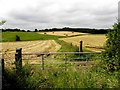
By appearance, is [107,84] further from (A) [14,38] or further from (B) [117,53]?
(A) [14,38]

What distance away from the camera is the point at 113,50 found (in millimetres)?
12547

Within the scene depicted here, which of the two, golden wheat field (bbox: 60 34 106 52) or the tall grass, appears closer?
the tall grass

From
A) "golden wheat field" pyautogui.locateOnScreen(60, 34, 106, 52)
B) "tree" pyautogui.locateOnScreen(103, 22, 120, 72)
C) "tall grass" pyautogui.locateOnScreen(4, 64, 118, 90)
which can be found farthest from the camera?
"golden wheat field" pyautogui.locateOnScreen(60, 34, 106, 52)

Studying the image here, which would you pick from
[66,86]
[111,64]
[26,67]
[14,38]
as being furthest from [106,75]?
[14,38]

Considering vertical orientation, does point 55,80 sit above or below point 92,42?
above

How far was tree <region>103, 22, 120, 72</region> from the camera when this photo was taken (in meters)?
12.1

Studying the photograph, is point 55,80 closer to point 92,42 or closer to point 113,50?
point 113,50

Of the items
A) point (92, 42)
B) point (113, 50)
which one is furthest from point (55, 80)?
point (92, 42)

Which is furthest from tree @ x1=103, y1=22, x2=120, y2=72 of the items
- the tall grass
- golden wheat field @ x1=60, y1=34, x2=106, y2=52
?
golden wheat field @ x1=60, y1=34, x2=106, y2=52

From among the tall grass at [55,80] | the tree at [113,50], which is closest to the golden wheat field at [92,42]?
the tree at [113,50]

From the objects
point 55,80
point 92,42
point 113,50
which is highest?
point 113,50

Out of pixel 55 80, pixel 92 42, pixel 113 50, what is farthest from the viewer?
pixel 92 42

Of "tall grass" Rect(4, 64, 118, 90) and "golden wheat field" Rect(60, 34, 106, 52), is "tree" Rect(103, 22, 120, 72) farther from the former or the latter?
"golden wheat field" Rect(60, 34, 106, 52)

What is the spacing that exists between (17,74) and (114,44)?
4263 millimetres
